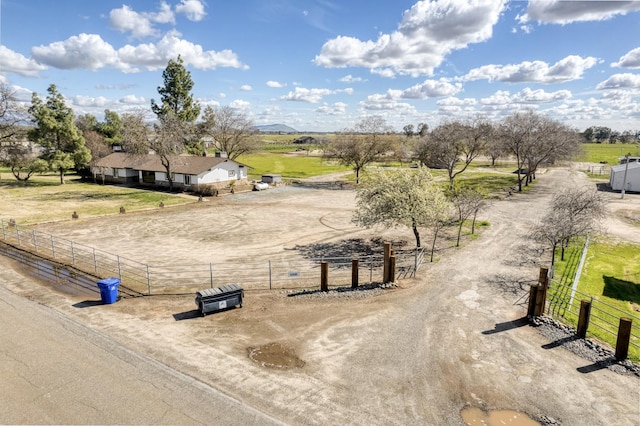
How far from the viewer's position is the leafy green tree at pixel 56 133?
51656 millimetres

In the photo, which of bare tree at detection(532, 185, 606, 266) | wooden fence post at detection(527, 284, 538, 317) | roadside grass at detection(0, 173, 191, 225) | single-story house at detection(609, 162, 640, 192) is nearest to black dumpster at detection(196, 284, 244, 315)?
wooden fence post at detection(527, 284, 538, 317)

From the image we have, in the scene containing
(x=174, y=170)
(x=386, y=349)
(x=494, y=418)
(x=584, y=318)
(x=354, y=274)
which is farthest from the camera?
(x=174, y=170)

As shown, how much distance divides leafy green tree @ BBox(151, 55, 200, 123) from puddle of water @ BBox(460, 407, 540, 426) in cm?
6002

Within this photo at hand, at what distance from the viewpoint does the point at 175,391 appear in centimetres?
1023

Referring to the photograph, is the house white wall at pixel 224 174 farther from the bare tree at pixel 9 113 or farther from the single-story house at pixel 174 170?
the bare tree at pixel 9 113

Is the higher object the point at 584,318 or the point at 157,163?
the point at 157,163

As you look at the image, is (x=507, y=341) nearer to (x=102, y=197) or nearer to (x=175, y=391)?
(x=175, y=391)

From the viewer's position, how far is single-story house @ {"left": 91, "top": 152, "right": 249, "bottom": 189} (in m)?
49.7

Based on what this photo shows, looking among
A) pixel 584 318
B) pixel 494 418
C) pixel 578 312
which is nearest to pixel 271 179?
pixel 578 312

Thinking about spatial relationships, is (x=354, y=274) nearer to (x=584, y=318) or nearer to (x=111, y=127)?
(x=584, y=318)

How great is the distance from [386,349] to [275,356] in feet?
12.2

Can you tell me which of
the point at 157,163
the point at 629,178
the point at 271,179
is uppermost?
the point at 157,163

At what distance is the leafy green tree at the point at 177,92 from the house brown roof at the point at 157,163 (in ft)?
27.3

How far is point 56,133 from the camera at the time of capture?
53.2m
